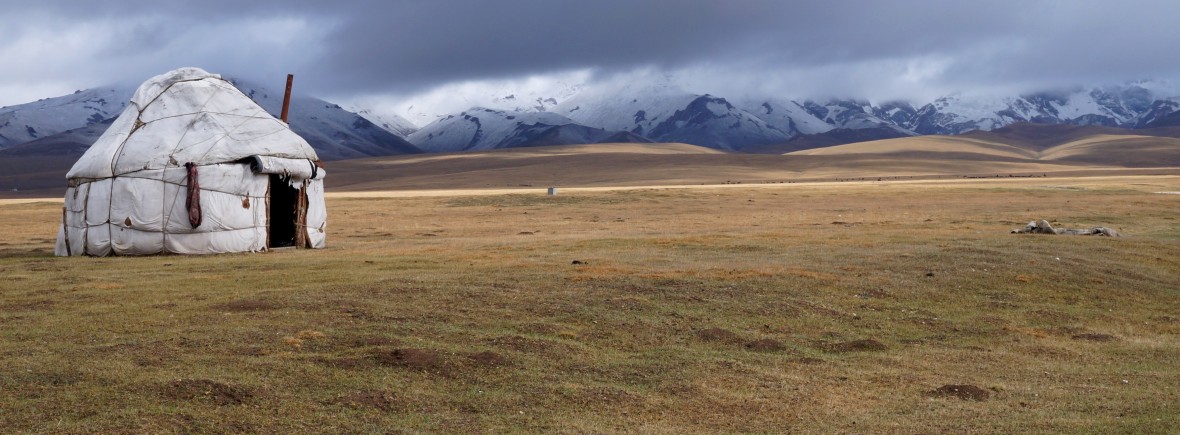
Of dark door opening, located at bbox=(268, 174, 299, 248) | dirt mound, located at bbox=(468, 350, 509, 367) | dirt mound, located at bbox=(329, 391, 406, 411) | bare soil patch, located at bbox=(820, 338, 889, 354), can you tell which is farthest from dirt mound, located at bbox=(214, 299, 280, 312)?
dark door opening, located at bbox=(268, 174, 299, 248)

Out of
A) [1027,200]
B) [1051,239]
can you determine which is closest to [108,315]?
[1051,239]

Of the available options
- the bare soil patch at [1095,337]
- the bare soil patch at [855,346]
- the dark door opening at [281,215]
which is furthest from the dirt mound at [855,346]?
the dark door opening at [281,215]

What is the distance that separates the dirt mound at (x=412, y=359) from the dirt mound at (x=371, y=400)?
3.72 ft

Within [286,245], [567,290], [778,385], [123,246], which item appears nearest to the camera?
[778,385]

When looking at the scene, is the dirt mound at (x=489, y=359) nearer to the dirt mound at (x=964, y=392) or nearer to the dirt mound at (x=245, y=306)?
the dirt mound at (x=245, y=306)

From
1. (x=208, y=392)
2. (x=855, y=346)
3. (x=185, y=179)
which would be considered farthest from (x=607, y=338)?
(x=185, y=179)

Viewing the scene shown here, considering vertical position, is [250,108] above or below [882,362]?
above

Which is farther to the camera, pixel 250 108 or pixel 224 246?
pixel 250 108

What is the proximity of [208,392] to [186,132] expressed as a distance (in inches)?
685

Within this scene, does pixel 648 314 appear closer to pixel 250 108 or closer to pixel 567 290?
pixel 567 290

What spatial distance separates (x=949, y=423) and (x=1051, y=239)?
718 inches

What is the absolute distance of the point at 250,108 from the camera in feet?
90.1

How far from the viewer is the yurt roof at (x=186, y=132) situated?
2453 cm

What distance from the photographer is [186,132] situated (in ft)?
83.6
